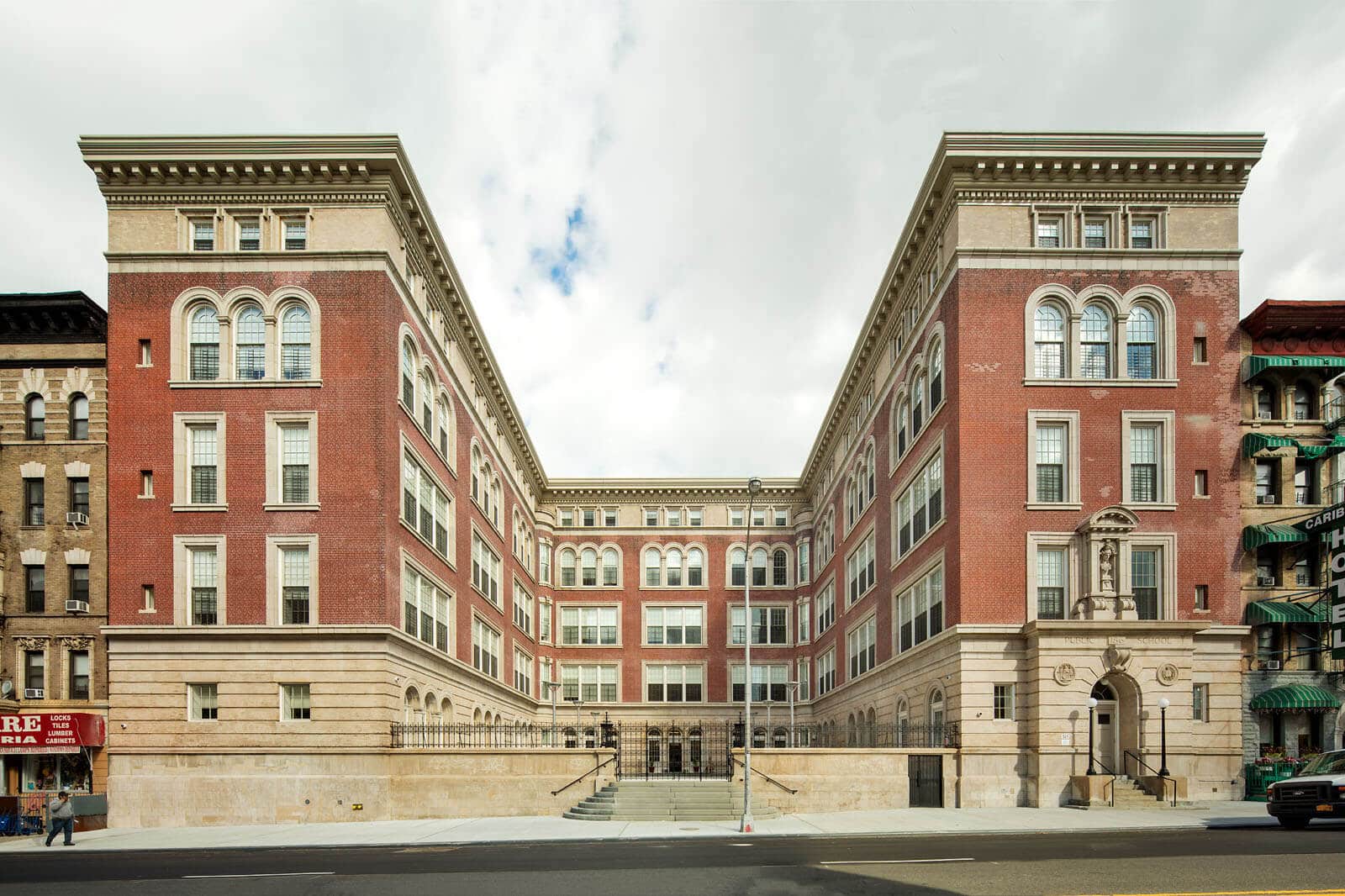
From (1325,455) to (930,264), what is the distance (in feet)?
51.8

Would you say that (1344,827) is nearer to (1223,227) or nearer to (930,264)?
(1223,227)

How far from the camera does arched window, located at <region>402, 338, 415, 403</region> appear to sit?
37.0m

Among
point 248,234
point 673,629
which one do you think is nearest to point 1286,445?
point 248,234

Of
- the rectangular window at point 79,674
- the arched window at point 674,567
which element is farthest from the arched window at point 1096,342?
the arched window at point 674,567

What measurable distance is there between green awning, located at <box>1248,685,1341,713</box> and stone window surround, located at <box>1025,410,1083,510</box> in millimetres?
9246

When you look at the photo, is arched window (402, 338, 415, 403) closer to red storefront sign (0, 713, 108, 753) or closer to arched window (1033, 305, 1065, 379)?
red storefront sign (0, 713, 108, 753)

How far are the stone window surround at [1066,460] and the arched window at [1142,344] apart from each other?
291 cm

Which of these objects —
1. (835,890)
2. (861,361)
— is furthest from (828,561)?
(835,890)

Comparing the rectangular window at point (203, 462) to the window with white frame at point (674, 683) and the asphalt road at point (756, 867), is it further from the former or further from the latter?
the window with white frame at point (674, 683)

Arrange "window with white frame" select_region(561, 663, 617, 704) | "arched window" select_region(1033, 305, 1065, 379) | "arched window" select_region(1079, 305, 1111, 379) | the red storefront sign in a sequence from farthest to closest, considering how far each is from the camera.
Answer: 1. "window with white frame" select_region(561, 663, 617, 704)
2. "arched window" select_region(1079, 305, 1111, 379)
3. "arched window" select_region(1033, 305, 1065, 379)
4. the red storefront sign

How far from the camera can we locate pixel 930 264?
39.4 m

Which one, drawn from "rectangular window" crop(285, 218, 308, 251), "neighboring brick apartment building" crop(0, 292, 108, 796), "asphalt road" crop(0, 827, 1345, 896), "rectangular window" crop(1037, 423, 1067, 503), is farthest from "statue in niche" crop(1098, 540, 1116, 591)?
"neighboring brick apartment building" crop(0, 292, 108, 796)

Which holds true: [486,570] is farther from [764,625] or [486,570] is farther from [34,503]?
[764,625]

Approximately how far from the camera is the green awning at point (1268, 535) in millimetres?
35656
